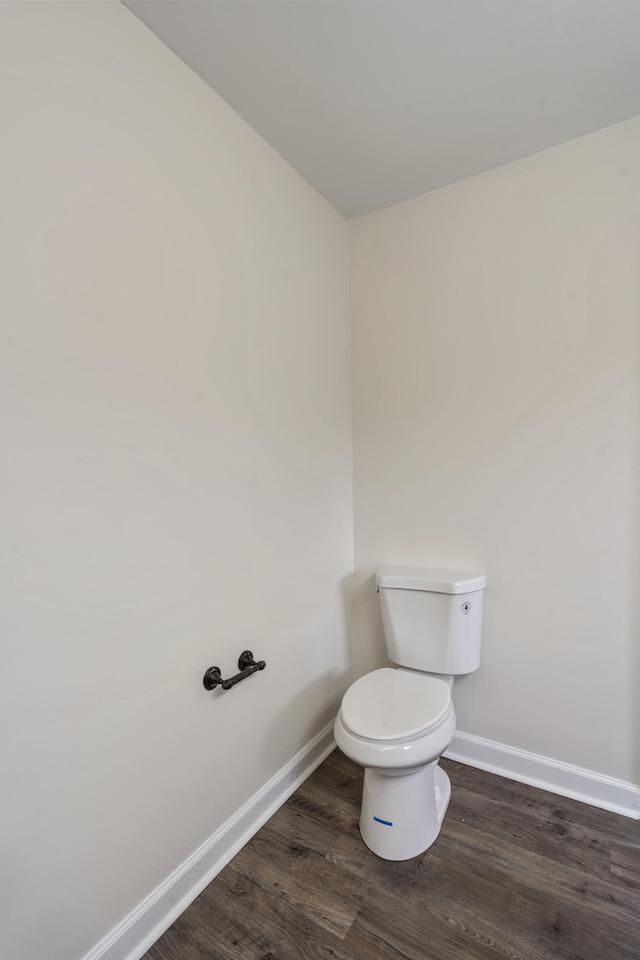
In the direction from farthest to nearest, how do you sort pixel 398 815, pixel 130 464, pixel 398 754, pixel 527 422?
pixel 527 422 < pixel 398 815 < pixel 398 754 < pixel 130 464

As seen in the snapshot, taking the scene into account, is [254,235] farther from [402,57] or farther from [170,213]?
[402,57]

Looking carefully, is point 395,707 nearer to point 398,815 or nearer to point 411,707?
point 411,707

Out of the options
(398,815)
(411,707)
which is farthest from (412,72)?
(398,815)

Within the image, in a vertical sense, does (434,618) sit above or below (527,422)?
below

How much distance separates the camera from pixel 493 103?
4.72 ft

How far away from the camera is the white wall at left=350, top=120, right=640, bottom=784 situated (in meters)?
1.55

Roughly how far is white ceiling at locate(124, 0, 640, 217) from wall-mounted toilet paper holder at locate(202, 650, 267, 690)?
1784mm

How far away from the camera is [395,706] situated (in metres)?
1.46

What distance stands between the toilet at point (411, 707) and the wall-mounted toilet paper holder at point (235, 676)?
0.33 metres

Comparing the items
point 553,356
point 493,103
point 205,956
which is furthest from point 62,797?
point 493,103

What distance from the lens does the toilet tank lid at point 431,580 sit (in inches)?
66.6

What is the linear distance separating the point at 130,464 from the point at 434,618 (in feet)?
4.10

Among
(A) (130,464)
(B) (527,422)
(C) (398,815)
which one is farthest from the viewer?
(B) (527,422)

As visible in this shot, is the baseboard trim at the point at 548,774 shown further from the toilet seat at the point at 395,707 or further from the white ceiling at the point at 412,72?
the white ceiling at the point at 412,72
